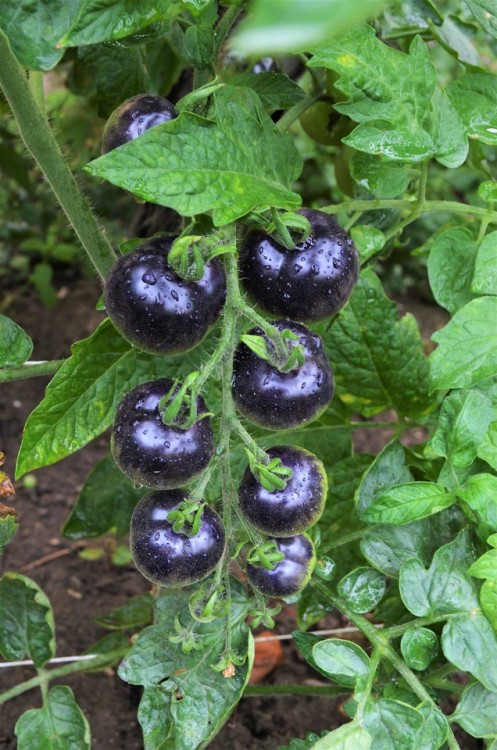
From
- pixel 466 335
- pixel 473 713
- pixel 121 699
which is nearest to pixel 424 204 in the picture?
pixel 466 335

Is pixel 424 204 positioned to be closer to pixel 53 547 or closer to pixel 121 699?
pixel 121 699

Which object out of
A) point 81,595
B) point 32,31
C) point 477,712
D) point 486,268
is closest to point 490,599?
point 477,712

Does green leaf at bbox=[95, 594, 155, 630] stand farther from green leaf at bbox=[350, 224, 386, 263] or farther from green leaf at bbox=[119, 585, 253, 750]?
green leaf at bbox=[350, 224, 386, 263]

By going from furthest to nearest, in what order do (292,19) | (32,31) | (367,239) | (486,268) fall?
(367,239)
(486,268)
(32,31)
(292,19)

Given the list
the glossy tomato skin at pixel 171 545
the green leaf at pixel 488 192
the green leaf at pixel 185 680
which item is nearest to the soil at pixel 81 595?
the green leaf at pixel 185 680

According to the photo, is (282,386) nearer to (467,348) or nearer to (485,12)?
(467,348)

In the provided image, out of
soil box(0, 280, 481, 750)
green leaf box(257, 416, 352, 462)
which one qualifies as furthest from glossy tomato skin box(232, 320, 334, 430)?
soil box(0, 280, 481, 750)

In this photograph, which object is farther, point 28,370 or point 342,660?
point 28,370
